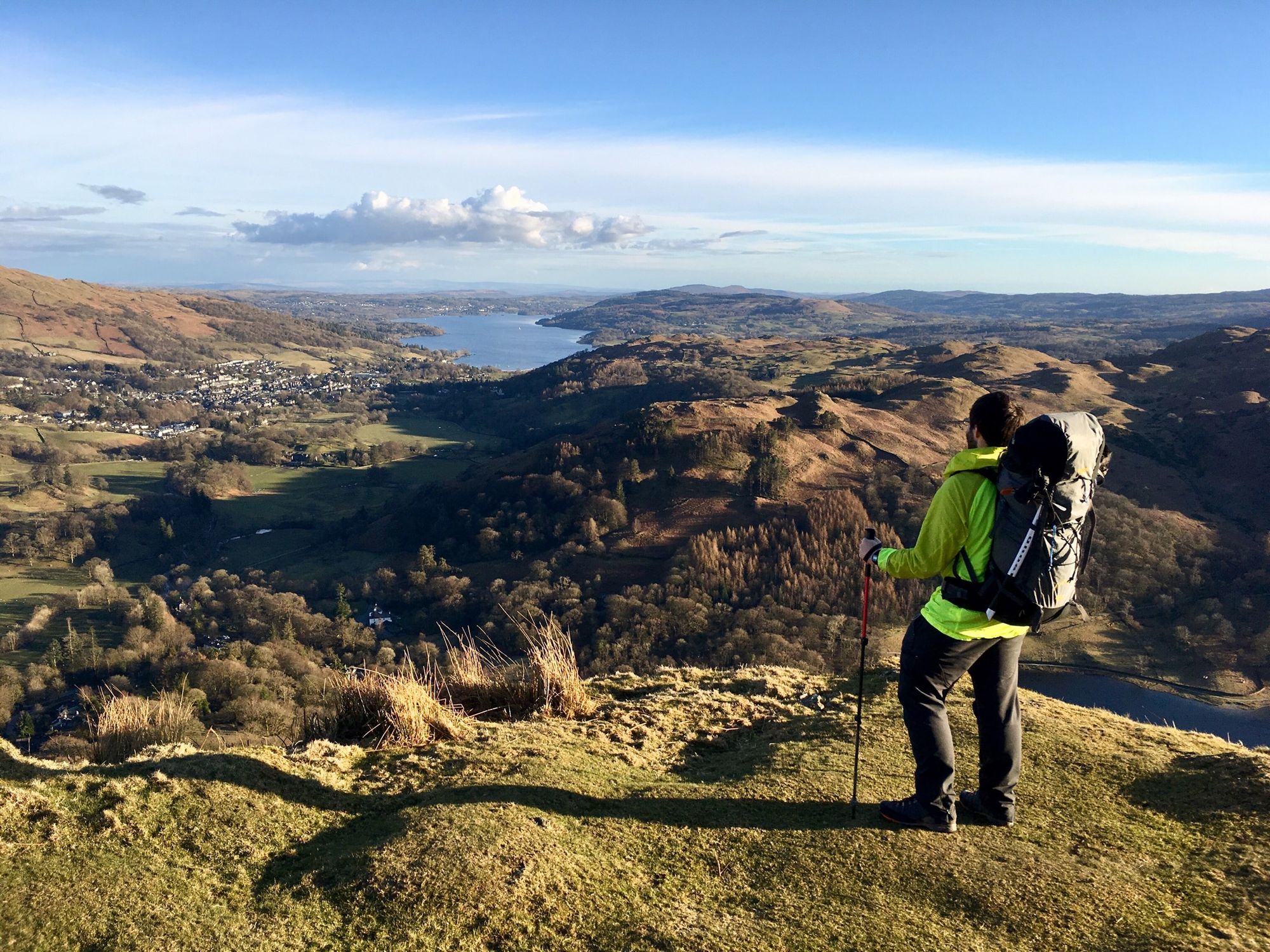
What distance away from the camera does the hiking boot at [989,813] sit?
17.9ft

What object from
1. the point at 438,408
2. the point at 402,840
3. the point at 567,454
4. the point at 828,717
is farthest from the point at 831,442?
the point at 438,408

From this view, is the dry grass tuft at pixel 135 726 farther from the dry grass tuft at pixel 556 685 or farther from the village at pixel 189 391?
the village at pixel 189 391

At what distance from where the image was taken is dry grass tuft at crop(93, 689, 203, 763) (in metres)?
7.14

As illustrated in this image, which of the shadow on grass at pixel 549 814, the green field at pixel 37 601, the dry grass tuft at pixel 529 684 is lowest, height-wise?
the green field at pixel 37 601

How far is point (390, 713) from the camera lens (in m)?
7.33

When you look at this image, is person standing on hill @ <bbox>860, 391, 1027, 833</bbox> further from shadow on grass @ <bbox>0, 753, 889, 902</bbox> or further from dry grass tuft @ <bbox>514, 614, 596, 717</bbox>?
dry grass tuft @ <bbox>514, 614, 596, 717</bbox>

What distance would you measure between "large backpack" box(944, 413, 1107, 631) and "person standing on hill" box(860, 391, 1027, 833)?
0.14 meters

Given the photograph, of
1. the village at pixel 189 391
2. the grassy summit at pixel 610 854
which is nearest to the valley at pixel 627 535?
the grassy summit at pixel 610 854

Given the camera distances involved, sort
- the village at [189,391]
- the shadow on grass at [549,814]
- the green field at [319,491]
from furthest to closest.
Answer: the village at [189,391], the green field at [319,491], the shadow on grass at [549,814]

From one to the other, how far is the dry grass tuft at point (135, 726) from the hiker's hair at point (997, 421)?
804 cm

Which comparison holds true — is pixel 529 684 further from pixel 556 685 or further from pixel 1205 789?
pixel 1205 789

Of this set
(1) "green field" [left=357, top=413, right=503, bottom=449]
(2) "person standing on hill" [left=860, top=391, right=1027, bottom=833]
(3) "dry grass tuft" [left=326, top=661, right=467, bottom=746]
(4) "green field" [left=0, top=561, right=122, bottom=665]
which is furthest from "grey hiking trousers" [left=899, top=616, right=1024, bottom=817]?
(1) "green field" [left=357, top=413, right=503, bottom=449]

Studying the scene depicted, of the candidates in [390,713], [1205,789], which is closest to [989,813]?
[1205,789]

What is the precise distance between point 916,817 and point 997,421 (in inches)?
123
